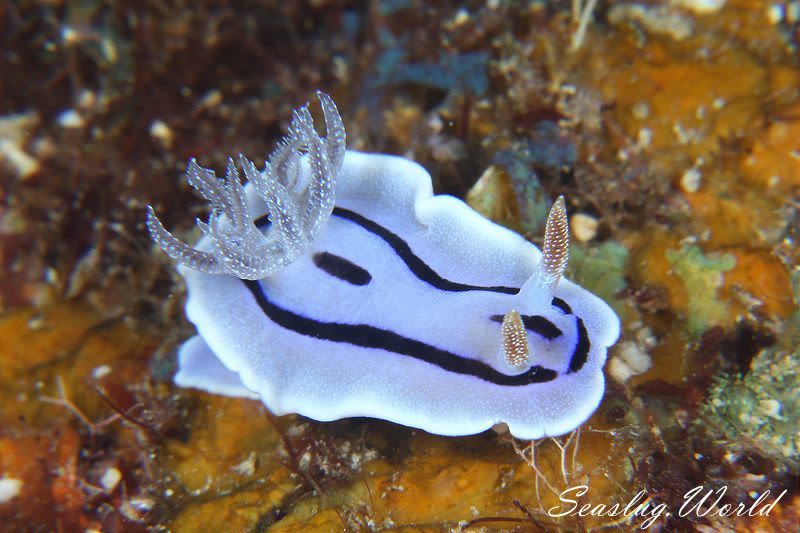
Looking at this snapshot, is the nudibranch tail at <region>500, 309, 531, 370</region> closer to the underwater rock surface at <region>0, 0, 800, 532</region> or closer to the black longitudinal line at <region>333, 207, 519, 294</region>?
the black longitudinal line at <region>333, 207, 519, 294</region>

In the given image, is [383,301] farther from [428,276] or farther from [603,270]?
[603,270]

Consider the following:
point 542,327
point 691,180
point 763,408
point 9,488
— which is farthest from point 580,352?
point 9,488

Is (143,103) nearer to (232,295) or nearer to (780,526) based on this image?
(232,295)

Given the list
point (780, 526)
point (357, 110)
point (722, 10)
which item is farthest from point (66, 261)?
point (722, 10)

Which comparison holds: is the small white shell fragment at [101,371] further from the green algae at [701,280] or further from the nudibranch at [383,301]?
the green algae at [701,280]

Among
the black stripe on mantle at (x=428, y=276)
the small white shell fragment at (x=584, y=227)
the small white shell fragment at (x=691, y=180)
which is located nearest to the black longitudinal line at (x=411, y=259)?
the black stripe on mantle at (x=428, y=276)

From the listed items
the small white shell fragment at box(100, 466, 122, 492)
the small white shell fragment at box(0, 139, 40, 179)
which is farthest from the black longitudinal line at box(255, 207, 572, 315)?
the small white shell fragment at box(0, 139, 40, 179)
